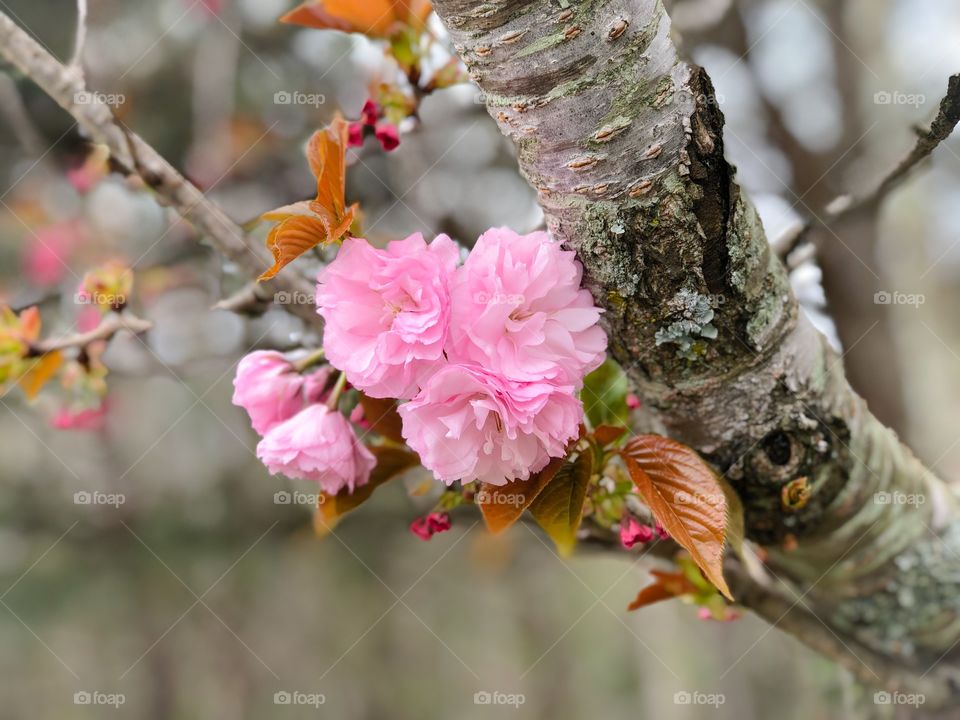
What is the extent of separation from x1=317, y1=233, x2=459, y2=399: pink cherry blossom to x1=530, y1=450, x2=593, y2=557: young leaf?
0.34 feet

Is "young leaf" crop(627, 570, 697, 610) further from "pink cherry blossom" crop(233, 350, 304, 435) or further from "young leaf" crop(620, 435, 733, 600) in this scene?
"pink cherry blossom" crop(233, 350, 304, 435)

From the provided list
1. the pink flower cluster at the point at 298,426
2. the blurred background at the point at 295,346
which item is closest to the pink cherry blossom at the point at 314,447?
the pink flower cluster at the point at 298,426

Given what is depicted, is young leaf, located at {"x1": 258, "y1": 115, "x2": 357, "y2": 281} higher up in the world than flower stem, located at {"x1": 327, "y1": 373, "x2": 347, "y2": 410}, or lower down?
higher up

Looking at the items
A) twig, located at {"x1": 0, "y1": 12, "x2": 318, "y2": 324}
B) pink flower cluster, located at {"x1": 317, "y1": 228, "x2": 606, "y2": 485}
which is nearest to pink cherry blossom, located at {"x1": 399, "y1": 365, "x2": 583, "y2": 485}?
pink flower cluster, located at {"x1": 317, "y1": 228, "x2": 606, "y2": 485}

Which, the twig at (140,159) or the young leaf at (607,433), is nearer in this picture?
the young leaf at (607,433)

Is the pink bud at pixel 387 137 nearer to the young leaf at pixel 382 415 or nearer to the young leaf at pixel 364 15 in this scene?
the young leaf at pixel 364 15

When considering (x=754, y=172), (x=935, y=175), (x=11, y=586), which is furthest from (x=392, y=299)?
(x=11, y=586)

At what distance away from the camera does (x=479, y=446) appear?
1.22 ft

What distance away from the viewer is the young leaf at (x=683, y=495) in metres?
0.38

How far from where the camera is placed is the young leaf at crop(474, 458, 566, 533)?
15.8 inches

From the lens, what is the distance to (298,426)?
437 millimetres

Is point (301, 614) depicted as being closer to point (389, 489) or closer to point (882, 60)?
point (389, 489)

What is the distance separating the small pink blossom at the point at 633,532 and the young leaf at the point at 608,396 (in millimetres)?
71

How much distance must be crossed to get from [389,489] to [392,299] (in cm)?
107
